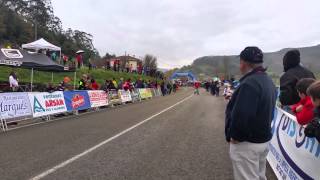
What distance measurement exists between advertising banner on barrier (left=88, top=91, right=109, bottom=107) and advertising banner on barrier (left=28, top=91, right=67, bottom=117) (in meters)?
4.39

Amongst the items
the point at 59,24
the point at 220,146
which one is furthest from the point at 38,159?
the point at 59,24

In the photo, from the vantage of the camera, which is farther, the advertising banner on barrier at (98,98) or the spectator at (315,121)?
the advertising banner on barrier at (98,98)

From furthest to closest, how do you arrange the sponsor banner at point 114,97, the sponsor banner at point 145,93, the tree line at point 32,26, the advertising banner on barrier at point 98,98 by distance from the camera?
the tree line at point 32,26, the sponsor banner at point 145,93, the sponsor banner at point 114,97, the advertising banner on barrier at point 98,98

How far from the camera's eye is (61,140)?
11.8 metres

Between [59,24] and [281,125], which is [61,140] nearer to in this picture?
[281,125]

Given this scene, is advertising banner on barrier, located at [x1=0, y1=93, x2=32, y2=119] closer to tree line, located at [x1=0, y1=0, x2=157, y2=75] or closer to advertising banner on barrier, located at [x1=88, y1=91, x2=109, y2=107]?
advertising banner on barrier, located at [x1=88, y1=91, x2=109, y2=107]

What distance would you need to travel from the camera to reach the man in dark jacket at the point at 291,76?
7.20 meters

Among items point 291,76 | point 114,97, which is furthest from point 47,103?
point 291,76


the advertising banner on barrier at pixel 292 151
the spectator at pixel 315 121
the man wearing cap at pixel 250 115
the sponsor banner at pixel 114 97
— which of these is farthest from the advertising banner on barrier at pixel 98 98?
the spectator at pixel 315 121

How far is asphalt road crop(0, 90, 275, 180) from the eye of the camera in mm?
7754

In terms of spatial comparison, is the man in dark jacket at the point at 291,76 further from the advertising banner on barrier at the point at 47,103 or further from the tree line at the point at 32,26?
the tree line at the point at 32,26

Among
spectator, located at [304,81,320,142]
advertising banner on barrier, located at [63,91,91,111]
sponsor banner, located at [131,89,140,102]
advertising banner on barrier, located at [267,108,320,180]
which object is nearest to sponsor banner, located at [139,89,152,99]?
sponsor banner, located at [131,89,140,102]

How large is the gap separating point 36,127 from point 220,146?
23.4ft

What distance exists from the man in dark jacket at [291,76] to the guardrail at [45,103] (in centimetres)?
1026
